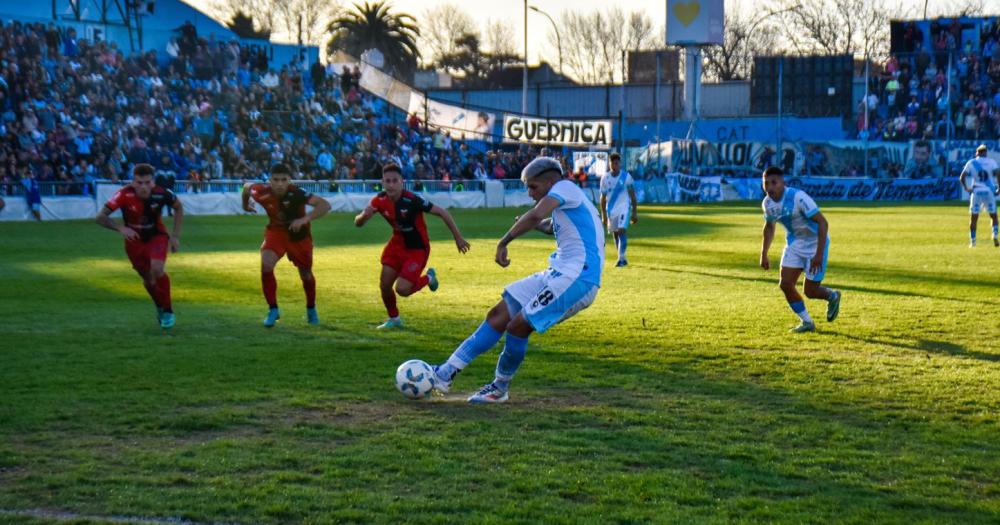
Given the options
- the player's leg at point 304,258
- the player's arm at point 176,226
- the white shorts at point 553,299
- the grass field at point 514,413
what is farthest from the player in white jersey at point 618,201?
the white shorts at point 553,299

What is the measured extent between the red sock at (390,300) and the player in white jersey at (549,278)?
4.51 metres

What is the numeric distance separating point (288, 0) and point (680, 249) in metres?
68.9

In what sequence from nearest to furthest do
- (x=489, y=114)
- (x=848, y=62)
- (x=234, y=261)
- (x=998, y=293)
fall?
(x=998, y=293) < (x=234, y=261) < (x=489, y=114) < (x=848, y=62)

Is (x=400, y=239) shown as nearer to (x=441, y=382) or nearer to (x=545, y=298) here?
(x=441, y=382)

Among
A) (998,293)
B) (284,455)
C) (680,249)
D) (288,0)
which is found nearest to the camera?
(284,455)

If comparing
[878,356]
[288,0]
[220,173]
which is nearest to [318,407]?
[878,356]

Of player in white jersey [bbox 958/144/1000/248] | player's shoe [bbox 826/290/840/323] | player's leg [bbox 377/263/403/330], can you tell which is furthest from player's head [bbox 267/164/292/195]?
player in white jersey [bbox 958/144/1000/248]

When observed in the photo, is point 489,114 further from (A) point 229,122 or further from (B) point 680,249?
(B) point 680,249

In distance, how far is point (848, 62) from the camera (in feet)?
240

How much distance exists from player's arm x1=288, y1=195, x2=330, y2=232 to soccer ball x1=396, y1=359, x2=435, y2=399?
14.6 ft

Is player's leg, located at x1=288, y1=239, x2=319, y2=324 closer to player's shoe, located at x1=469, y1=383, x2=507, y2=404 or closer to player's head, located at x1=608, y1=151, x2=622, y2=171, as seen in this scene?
player's shoe, located at x1=469, y1=383, x2=507, y2=404

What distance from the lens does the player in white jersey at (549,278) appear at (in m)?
8.51

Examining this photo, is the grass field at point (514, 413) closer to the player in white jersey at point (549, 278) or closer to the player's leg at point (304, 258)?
the player in white jersey at point (549, 278)

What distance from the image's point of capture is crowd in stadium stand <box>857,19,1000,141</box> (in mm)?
64938
